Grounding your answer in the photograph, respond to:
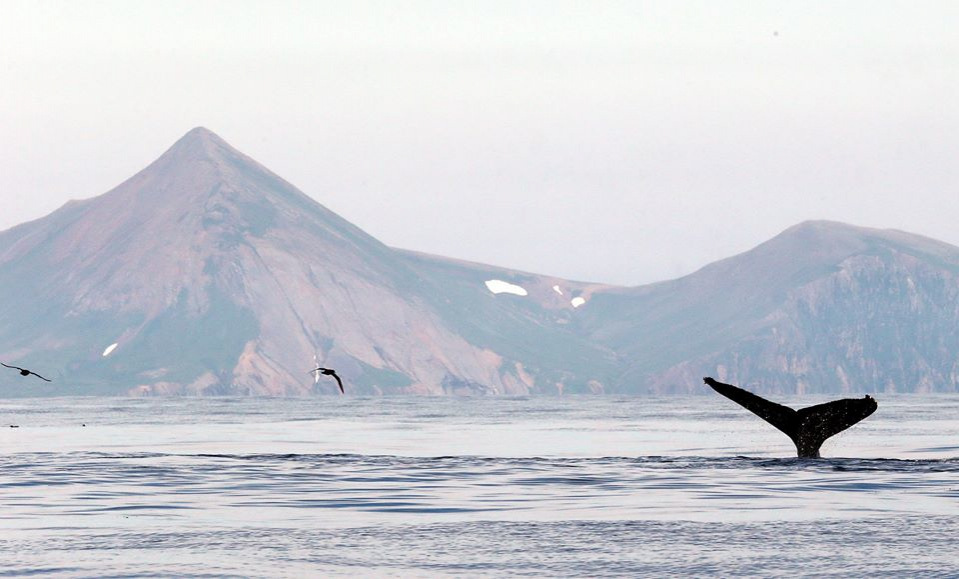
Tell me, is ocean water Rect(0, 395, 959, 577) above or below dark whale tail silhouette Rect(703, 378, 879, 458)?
below

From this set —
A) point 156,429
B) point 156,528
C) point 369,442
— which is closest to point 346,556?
point 156,528

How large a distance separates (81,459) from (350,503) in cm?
2671

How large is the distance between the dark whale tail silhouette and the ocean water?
1.37m

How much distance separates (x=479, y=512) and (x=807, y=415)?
22729 millimetres

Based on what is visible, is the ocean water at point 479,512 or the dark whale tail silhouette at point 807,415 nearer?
the ocean water at point 479,512

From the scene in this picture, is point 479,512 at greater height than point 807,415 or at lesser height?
lesser

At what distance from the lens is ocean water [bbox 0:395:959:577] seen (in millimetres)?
29375

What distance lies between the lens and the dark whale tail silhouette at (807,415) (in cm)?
5547

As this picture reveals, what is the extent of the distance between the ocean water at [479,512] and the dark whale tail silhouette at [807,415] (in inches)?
53.9

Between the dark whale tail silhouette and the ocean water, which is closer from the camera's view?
the ocean water

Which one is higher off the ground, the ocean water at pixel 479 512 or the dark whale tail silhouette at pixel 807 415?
the dark whale tail silhouette at pixel 807 415

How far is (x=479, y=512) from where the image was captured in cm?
3981

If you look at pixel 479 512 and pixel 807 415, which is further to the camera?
pixel 807 415

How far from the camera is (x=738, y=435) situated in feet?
316
